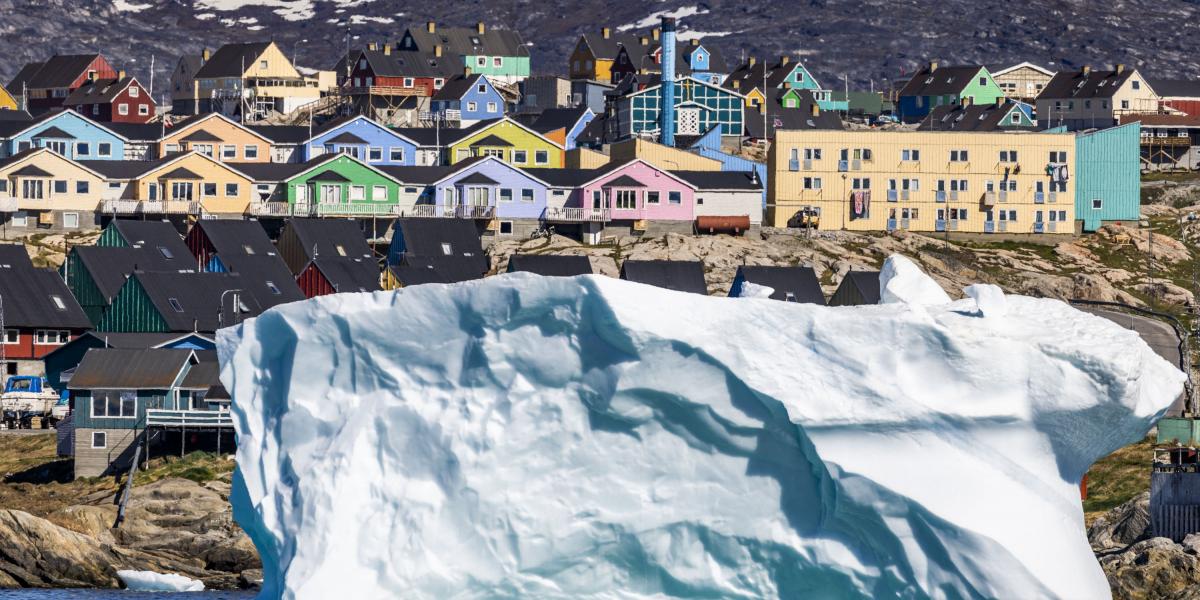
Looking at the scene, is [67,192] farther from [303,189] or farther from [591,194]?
[591,194]

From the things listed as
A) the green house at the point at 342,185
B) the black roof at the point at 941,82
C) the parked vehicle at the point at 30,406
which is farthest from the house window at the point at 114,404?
the black roof at the point at 941,82

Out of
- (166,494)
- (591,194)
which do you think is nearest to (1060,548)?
(166,494)

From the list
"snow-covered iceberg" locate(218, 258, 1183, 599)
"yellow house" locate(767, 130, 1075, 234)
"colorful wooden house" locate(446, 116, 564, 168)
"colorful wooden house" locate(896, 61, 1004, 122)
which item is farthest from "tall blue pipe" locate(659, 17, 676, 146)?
"snow-covered iceberg" locate(218, 258, 1183, 599)

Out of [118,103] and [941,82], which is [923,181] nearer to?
[941,82]

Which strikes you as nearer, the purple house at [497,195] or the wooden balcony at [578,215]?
the wooden balcony at [578,215]

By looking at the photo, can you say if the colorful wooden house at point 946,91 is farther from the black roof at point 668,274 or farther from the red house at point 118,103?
the black roof at point 668,274
